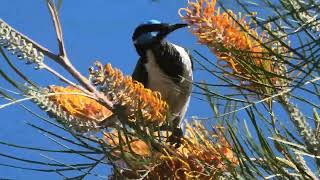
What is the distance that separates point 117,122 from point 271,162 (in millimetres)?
194

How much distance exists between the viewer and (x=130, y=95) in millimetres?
713

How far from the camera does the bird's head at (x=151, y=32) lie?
1.36 meters

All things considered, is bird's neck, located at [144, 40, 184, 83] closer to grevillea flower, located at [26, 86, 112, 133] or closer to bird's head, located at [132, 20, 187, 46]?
bird's head, located at [132, 20, 187, 46]

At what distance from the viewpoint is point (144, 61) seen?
4.41 ft

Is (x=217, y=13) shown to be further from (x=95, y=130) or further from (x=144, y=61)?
(x=144, y=61)

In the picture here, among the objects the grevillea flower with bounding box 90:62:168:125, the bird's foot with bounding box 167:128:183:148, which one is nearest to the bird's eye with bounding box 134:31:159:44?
the bird's foot with bounding box 167:128:183:148

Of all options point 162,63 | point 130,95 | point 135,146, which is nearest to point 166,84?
point 162,63

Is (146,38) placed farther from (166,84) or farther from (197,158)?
(197,158)

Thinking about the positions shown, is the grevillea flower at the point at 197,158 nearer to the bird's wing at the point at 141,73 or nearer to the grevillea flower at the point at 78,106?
the grevillea flower at the point at 78,106

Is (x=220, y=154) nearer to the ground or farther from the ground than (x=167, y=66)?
nearer to the ground

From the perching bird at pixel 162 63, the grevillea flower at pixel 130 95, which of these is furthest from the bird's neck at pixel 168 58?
the grevillea flower at pixel 130 95

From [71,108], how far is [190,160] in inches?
5.8

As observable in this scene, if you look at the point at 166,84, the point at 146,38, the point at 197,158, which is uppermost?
the point at 146,38

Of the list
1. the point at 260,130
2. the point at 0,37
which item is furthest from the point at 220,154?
the point at 0,37
